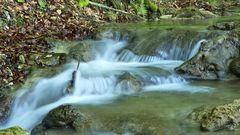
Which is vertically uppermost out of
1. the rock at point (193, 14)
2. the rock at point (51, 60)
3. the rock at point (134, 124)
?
the rock at point (193, 14)

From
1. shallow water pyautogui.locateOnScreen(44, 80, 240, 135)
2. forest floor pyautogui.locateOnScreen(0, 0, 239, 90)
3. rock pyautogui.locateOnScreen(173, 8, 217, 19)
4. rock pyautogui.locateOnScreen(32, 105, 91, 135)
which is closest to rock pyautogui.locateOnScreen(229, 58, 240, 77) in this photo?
shallow water pyautogui.locateOnScreen(44, 80, 240, 135)

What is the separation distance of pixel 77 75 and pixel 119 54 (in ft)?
7.01

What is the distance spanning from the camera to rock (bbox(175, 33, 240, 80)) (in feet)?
25.6

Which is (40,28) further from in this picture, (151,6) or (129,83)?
(151,6)

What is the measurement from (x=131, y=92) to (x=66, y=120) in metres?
1.77

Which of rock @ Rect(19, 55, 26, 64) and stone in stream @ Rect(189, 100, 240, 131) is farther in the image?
rock @ Rect(19, 55, 26, 64)

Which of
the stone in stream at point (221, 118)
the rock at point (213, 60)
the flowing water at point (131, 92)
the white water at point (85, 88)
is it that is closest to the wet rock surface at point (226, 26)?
the flowing water at point (131, 92)

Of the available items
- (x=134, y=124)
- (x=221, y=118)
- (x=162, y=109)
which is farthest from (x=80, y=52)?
(x=221, y=118)

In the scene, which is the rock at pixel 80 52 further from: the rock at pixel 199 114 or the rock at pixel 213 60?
the rock at pixel 199 114

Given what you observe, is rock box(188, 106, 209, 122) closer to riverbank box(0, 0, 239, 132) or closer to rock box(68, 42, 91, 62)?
riverbank box(0, 0, 239, 132)

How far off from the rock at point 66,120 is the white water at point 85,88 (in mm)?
615

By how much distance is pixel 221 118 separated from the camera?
16.6 feet

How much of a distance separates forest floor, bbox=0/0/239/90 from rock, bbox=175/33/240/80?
272cm

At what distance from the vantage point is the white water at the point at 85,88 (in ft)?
21.5
